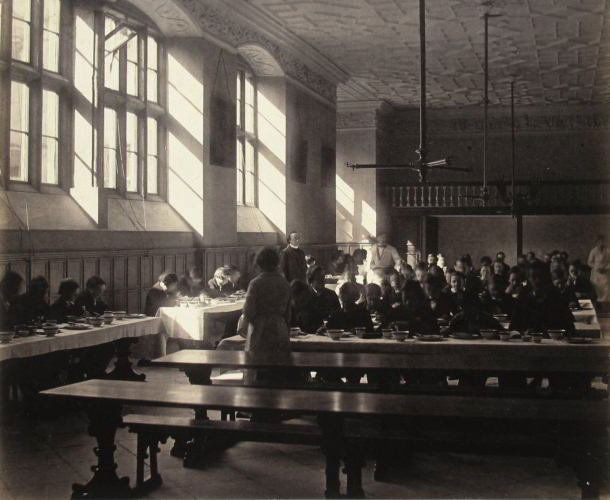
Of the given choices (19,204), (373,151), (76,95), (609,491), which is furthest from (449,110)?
(609,491)

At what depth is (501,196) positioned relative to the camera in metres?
18.3

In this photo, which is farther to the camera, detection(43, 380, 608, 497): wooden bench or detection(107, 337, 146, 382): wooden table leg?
detection(107, 337, 146, 382): wooden table leg

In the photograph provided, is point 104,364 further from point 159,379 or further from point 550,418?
point 550,418

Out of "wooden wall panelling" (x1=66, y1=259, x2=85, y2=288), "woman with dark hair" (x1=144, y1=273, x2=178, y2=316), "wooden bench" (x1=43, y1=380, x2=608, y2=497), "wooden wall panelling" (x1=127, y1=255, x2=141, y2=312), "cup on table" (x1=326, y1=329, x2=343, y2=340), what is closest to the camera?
"wooden bench" (x1=43, y1=380, x2=608, y2=497)

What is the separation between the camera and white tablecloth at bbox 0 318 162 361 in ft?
18.9

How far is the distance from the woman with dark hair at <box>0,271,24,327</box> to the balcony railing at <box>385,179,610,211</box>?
1294cm

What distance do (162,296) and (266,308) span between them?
10.7 ft

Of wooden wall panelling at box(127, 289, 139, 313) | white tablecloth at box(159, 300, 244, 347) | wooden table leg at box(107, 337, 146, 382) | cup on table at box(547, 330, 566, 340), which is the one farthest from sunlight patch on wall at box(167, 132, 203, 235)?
cup on table at box(547, 330, 566, 340)

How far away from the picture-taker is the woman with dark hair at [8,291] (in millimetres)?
→ 6520

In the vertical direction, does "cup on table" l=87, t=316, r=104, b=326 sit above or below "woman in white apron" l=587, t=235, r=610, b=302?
below

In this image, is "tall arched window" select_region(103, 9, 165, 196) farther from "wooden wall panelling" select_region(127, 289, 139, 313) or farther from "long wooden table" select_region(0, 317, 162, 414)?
"long wooden table" select_region(0, 317, 162, 414)

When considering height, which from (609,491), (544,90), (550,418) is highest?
(544,90)

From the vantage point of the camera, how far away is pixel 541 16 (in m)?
11.8

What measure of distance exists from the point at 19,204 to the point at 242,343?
310 centimetres
